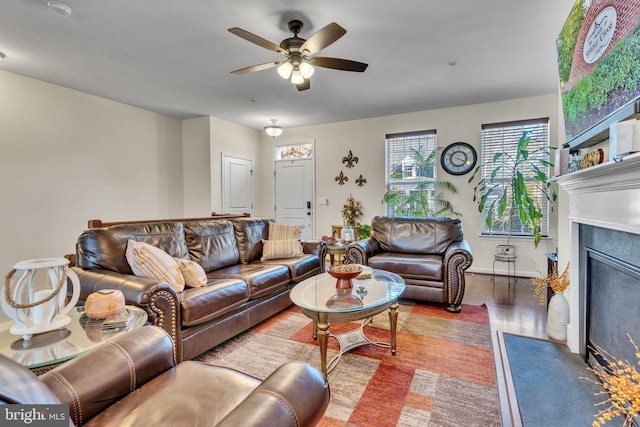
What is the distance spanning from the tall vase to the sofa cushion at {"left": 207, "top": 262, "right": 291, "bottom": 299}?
2.29 m

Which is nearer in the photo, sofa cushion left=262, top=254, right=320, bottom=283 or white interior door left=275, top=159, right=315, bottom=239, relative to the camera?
sofa cushion left=262, top=254, right=320, bottom=283

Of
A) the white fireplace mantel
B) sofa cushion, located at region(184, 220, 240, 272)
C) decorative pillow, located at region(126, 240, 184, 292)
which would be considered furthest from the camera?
sofa cushion, located at region(184, 220, 240, 272)

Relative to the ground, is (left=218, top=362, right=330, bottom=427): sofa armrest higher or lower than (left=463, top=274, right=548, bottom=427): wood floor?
higher

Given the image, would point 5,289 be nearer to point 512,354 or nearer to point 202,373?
point 202,373

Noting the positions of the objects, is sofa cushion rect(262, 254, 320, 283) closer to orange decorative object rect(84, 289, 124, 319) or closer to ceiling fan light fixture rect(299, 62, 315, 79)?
orange decorative object rect(84, 289, 124, 319)

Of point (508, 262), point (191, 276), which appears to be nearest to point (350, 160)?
point (508, 262)

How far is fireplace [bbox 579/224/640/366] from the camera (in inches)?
62.3

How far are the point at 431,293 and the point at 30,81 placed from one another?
17.5 feet

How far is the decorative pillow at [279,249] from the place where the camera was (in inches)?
142

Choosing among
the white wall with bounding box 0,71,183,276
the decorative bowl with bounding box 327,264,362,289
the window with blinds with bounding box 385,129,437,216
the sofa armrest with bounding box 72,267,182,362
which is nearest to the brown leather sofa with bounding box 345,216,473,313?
the decorative bowl with bounding box 327,264,362,289

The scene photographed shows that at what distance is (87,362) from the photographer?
3.69 ft

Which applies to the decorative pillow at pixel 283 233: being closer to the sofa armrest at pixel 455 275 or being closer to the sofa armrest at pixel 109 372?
the sofa armrest at pixel 455 275

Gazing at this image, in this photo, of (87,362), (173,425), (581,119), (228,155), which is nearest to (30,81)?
(228,155)

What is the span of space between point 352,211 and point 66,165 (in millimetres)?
4405
